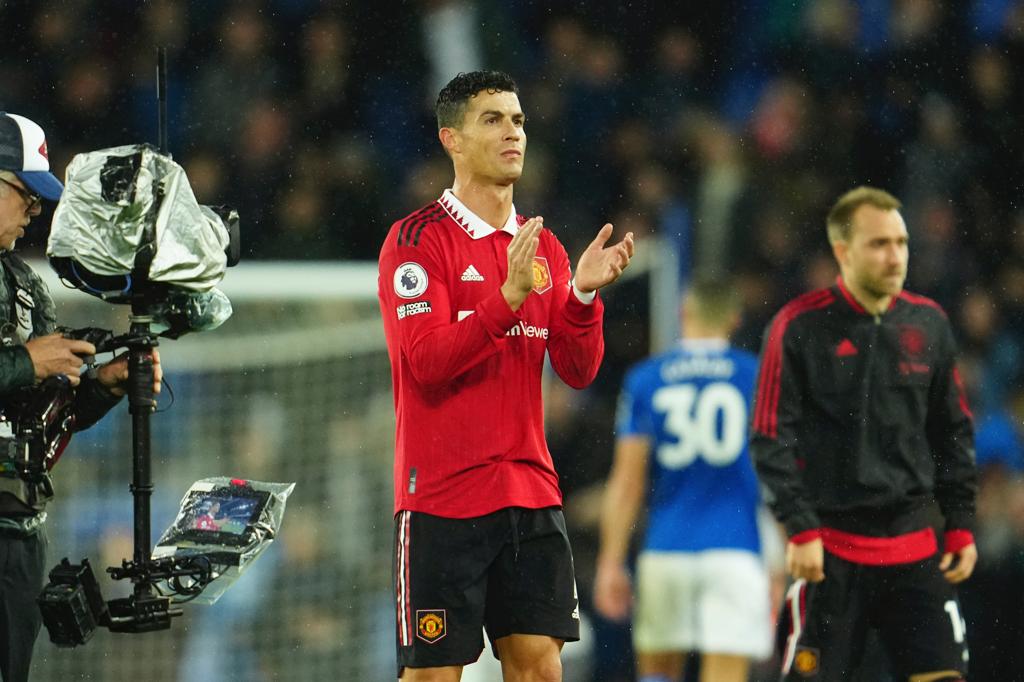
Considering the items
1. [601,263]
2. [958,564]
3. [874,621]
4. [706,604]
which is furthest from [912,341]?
[601,263]

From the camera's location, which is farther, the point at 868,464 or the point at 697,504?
the point at 697,504

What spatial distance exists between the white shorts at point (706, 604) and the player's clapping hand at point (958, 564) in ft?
4.21

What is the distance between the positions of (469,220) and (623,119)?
511 centimetres

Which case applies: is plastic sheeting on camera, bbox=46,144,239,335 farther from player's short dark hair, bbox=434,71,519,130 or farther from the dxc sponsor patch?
player's short dark hair, bbox=434,71,519,130

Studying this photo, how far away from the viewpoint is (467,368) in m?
3.87

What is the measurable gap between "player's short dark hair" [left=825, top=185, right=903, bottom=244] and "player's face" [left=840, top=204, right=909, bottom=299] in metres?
0.04

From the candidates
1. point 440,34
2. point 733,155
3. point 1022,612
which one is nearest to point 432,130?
point 440,34

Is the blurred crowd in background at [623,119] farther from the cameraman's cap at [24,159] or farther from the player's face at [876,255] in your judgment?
the cameraman's cap at [24,159]

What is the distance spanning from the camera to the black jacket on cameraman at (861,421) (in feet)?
17.2

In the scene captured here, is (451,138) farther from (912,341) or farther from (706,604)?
(706,604)

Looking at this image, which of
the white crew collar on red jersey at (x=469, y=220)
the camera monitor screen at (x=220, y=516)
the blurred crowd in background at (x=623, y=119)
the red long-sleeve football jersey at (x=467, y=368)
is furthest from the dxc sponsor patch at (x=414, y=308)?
the blurred crowd in background at (x=623, y=119)

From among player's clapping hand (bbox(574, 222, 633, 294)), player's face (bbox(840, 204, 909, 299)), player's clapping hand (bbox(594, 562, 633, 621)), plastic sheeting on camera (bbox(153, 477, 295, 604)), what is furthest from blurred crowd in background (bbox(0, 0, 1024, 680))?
plastic sheeting on camera (bbox(153, 477, 295, 604))

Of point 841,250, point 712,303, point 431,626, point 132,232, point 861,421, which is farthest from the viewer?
point 712,303

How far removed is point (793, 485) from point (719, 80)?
4.58 meters
